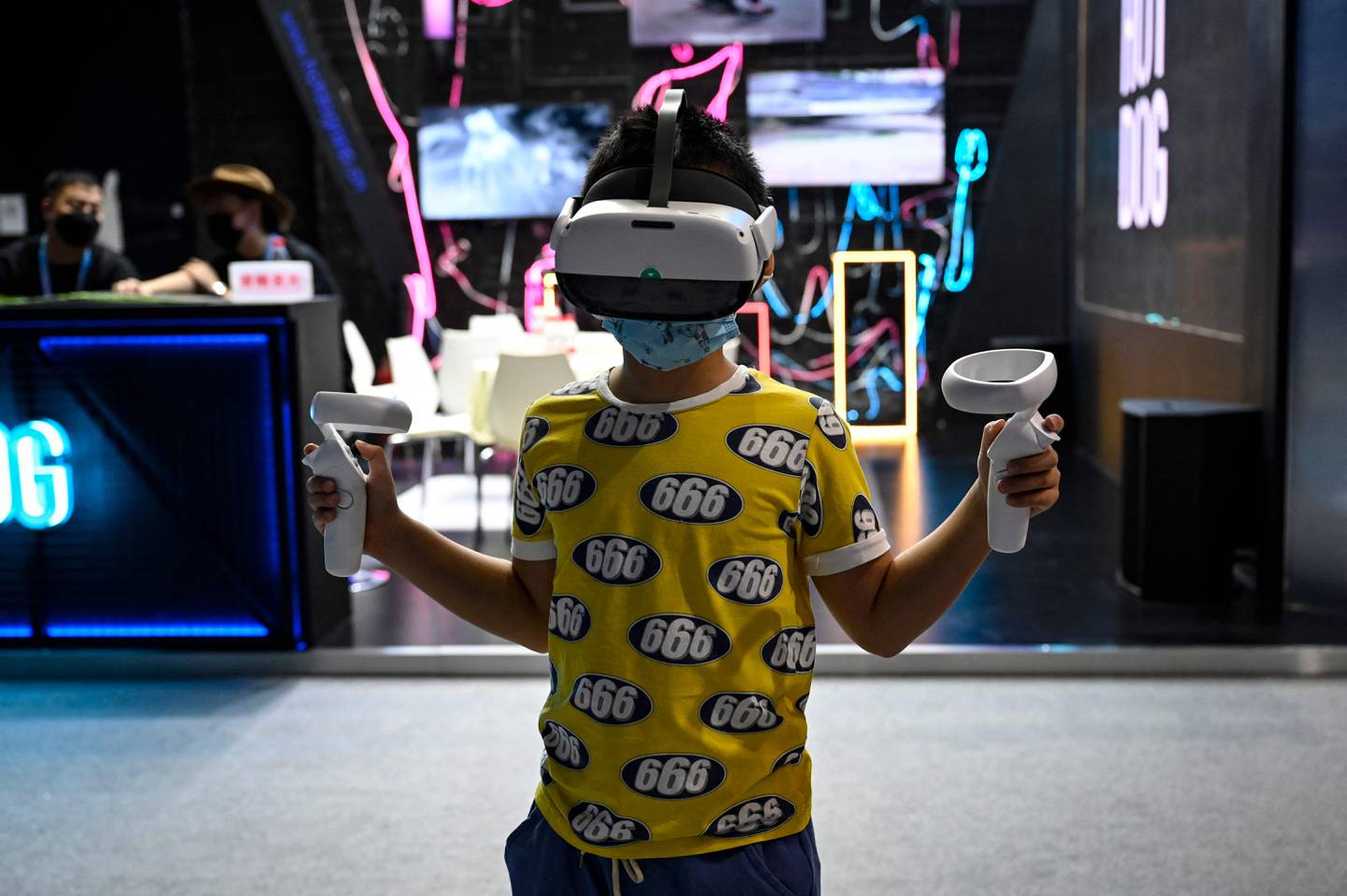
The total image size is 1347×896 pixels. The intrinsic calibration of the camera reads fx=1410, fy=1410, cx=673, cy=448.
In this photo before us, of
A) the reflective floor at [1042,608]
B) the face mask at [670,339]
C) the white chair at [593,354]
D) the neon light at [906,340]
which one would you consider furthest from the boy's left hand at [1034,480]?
the white chair at [593,354]

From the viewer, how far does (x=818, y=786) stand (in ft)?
10.4

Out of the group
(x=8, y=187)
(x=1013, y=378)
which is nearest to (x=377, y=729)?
(x=1013, y=378)

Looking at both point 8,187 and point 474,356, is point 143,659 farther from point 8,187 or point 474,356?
point 8,187

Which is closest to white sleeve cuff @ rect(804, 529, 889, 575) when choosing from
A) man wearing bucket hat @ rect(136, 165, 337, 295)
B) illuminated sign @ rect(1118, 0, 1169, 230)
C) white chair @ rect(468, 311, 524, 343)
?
man wearing bucket hat @ rect(136, 165, 337, 295)

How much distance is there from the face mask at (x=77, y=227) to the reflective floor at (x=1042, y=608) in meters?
1.54

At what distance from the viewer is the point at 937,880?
106 inches

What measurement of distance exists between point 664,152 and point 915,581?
0.44m

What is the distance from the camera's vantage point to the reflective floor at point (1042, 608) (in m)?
4.11

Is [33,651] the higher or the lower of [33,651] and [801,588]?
the lower

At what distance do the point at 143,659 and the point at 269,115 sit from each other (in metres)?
6.14

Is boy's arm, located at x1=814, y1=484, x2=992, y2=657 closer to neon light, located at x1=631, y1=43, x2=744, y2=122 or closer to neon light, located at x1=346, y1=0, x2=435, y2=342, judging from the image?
neon light, located at x1=631, y1=43, x2=744, y2=122

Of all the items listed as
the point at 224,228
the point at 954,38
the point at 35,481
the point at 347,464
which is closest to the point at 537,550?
the point at 347,464

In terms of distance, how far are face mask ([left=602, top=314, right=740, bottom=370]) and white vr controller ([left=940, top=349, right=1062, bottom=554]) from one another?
21 cm

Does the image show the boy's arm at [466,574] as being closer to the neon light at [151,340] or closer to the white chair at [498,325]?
the neon light at [151,340]
